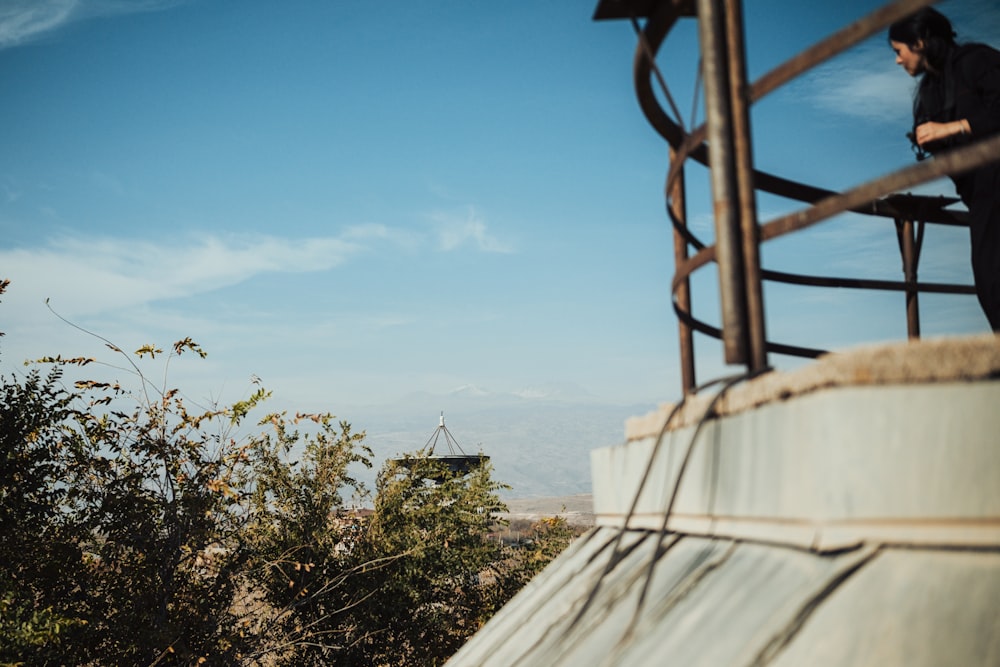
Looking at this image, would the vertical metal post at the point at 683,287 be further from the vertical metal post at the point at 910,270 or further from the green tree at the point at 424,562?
the green tree at the point at 424,562

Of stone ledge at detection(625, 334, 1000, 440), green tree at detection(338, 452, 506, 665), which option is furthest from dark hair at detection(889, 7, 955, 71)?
green tree at detection(338, 452, 506, 665)

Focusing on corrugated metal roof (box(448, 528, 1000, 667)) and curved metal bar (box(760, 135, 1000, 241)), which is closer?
corrugated metal roof (box(448, 528, 1000, 667))

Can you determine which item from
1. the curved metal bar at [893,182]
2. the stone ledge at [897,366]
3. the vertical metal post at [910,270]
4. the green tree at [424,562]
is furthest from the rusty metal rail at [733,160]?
the green tree at [424,562]

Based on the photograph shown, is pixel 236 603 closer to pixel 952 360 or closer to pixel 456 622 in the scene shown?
pixel 456 622

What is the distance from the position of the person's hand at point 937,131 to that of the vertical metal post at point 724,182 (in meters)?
1.30

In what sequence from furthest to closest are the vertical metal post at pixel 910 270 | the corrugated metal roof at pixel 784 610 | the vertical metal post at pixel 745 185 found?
the vertical metal post at pixel 910 270 → the vertical metal post at pixel 745 185 → the corrugated metal roof at pixel 784 610

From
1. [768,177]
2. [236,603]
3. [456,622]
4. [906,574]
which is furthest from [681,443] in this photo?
[456,622]

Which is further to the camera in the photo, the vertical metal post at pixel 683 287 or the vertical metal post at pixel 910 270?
the vertical metal post at pixel 910 270

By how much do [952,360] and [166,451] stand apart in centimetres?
1269

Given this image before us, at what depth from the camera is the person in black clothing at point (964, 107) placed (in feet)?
10.1

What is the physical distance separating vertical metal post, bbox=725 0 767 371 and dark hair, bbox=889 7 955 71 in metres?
1.31

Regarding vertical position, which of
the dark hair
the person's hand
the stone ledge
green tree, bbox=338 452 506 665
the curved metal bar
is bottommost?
green tree, bbox=338 452 506 665

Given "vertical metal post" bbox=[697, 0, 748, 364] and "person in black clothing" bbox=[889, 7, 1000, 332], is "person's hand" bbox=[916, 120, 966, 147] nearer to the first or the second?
"person in black clothing" bbox=[889, 7, 1000, 332]

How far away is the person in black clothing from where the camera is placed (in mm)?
3092
